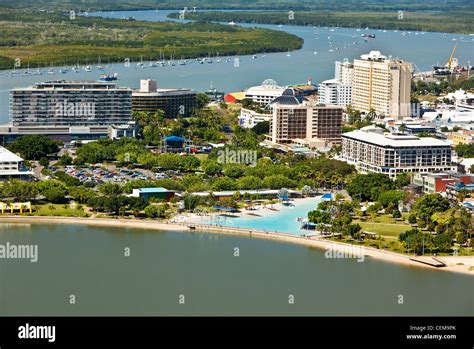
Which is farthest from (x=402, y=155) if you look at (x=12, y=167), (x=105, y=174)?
(x=12, y=167)

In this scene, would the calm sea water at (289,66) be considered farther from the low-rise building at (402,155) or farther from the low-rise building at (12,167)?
the low-rise building at (402,155)

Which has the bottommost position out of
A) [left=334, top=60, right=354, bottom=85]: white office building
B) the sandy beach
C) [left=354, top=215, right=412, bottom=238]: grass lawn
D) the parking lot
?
the sandy beach

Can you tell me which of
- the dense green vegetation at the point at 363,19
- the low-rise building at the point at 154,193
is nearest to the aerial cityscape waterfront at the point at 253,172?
the low-rise building at the point at 154,193

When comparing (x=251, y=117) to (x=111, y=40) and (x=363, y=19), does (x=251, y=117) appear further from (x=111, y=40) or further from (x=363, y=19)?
(x=363, y=19)

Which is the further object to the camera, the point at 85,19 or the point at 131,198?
the point at 85,19

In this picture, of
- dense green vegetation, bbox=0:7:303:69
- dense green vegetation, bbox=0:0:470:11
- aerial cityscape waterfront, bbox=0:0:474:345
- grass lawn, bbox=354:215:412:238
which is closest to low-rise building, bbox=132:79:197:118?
aerial cityscape waterfront, bbox=0:0:474:345

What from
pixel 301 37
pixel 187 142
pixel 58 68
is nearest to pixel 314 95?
pixel 187 142

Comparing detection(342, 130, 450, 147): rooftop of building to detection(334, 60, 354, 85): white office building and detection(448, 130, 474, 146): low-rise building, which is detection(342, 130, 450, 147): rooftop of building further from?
detection(334, 60, 354, 85): white office building

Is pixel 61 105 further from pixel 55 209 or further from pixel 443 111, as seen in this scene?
pixel 443 111
